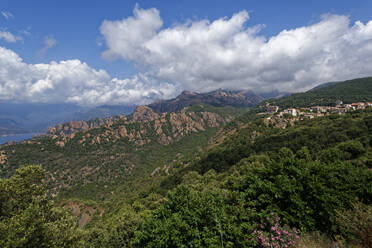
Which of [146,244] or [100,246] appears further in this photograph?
[100,246]

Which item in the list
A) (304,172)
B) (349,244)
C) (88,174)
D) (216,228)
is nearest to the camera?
(349,244)

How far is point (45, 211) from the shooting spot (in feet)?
76.5

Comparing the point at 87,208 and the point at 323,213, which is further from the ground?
the point at 323,213

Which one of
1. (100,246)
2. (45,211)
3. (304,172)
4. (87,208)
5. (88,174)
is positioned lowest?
(88,174)

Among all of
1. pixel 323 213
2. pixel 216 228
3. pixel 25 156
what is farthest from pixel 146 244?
pixel 25 156

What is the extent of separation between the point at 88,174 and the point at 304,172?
198m

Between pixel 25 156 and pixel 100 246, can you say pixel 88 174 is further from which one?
pixel 100 246

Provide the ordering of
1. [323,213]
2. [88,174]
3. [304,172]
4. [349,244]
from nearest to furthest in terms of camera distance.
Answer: [349,244] < [323,213] < [304,172] < [88,174]

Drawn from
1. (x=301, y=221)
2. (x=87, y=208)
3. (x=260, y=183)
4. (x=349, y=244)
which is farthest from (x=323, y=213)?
(x=87, y=208)

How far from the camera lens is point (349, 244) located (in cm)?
A: 1039

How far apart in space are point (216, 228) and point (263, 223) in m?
4.25

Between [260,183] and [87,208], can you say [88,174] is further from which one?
[260,183]

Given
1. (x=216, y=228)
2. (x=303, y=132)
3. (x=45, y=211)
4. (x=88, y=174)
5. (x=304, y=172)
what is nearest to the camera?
(x=216, y=228)

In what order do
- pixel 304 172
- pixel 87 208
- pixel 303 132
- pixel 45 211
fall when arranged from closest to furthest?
pixel 304 172, pixel 45 211, pixel 87 208, pixel 303 132
